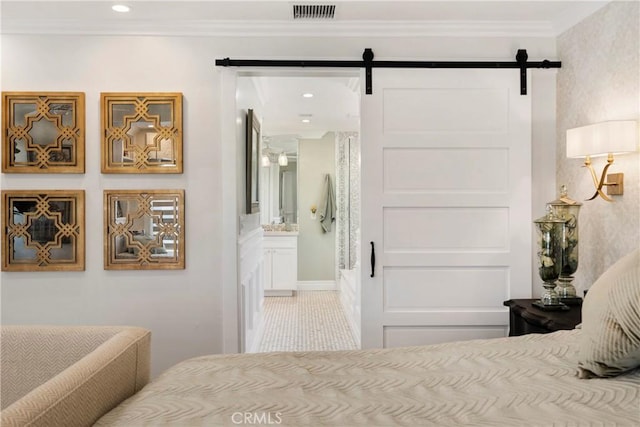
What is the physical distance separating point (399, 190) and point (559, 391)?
6.14 ft

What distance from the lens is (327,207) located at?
7.08 metres

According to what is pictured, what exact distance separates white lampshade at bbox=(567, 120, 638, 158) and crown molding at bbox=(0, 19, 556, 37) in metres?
0.94

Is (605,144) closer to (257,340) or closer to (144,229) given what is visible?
(144,229)

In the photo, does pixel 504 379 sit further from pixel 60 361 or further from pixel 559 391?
pixel 60 361

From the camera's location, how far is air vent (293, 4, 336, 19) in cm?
265

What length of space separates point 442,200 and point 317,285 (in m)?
4.40

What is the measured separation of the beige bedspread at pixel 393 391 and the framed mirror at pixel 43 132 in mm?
2066

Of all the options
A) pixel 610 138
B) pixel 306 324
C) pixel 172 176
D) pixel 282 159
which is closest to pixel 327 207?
pixel 282 159

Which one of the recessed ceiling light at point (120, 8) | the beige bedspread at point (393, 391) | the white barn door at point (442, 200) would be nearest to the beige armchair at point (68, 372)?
the beige bedspread at point (393, 391)

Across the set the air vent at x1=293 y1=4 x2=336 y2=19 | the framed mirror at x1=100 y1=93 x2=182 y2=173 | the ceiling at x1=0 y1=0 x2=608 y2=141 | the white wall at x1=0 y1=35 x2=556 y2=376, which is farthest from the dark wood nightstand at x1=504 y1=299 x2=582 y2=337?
the framed mirror at x1=100 y1=93 x2=182 y2=173

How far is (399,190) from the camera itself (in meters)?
2.94

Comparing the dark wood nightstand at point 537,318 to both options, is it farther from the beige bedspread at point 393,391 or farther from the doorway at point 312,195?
the doorway at point 312,195

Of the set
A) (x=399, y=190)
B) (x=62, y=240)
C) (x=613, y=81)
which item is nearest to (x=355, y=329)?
(x=399, y=190)

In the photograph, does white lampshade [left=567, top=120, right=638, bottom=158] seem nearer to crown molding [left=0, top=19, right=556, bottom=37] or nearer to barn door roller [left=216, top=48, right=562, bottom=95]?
barn door roller [left=216, top=48, right=562, bottom=95]
